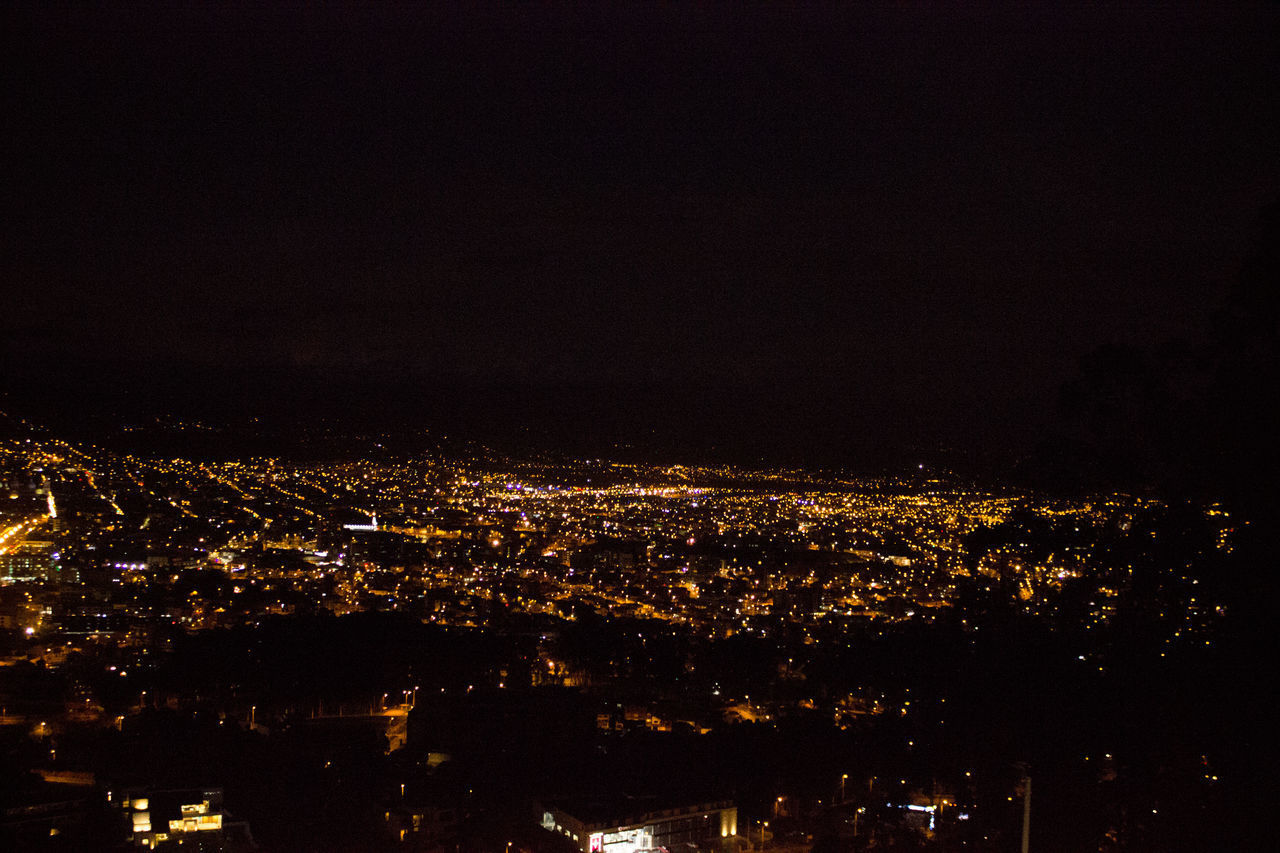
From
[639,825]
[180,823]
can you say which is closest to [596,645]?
[639,825]

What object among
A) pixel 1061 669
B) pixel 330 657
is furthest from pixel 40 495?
pixel 1061 669

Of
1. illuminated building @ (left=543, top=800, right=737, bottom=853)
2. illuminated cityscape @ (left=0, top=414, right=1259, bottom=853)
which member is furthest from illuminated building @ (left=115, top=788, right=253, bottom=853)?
illuminated building @ (left=543, top=800, right=737, bottom=853)

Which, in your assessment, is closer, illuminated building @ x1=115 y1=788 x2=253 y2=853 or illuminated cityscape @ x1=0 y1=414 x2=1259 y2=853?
illuminated cityscape @ x1=0 y1=414 x2=1259 y2=853

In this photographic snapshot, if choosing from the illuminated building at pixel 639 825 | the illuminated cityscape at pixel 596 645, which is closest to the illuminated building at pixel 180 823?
the illuminated cityscape at pixel 596 645

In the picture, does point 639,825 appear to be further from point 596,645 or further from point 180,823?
point 596,645

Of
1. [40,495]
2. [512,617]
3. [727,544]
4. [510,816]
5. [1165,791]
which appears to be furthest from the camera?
[727,544]

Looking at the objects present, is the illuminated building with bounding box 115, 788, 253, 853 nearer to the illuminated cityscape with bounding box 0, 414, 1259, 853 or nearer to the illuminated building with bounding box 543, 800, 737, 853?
the illuminated cityscape with bounding box 0, 414, 1259, 853

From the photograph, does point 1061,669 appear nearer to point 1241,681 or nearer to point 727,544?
point 1241,681

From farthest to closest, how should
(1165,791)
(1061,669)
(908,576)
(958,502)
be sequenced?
(908,576) < (958,502) < (1061,669) < (1165,791)
